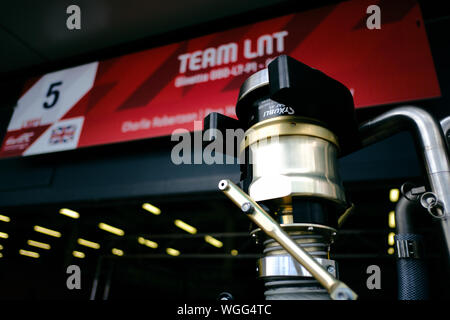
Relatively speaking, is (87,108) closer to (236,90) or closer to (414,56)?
(236,90)

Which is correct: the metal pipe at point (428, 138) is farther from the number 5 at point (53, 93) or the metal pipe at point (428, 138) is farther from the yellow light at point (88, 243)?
the yellow light at point (88, 243)

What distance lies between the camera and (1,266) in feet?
→ 22.8

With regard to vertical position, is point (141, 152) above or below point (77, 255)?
below

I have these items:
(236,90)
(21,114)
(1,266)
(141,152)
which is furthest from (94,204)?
(1,266)

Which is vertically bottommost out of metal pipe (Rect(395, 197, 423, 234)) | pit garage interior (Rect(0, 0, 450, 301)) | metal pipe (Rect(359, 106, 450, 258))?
metal pipe (Rect(395, 197, 423, 234))

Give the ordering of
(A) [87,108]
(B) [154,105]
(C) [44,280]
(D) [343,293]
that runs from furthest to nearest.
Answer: (C) [44,280]
(A) [87,108]
(B) [154,105]
(D) [343,293]

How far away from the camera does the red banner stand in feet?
3.89

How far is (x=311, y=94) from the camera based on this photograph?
0.44m

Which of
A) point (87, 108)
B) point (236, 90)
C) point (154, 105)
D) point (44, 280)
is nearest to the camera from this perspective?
point (236, 90)

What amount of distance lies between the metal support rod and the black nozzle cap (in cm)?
14

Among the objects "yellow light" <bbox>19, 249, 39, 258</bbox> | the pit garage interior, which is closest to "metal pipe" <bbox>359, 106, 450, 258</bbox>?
the pit garage interior

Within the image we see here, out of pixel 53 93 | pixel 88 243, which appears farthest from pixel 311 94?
pixel 88 243

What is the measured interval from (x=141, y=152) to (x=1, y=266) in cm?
723

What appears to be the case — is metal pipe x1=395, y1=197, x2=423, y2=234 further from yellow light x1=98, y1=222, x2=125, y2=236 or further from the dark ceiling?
yellow light x1=98, y1=222, x2=125, y2=236
